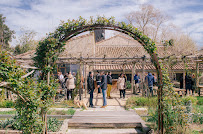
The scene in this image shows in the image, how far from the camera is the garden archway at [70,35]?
182 inches

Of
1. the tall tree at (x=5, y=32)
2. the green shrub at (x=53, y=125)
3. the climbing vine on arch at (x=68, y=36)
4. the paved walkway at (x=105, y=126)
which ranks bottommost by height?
the paved walkway at (x=105, y=126)

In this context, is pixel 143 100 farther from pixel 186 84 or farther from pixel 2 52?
pixel 2 52

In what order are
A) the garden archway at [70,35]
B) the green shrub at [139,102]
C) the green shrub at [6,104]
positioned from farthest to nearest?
the green shrub at [6,104] < the green shrub at [139,102] < the garden archway at [70,35]

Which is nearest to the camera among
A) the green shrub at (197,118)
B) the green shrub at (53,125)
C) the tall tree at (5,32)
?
the green shrub at (53,125)

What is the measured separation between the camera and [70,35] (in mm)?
4820

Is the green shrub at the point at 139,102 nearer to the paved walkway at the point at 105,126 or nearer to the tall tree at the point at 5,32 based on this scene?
the paved walkway at the point at 105,126

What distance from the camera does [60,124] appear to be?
5.54m

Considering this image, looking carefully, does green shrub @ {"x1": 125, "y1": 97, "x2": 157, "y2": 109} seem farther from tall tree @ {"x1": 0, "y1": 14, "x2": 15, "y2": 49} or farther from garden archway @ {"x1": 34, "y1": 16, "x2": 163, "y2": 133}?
tall tree @ {"x1": 0, "y1": 14, "x2": 15, "y2": 49}

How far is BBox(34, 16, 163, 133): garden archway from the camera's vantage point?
4.63 m

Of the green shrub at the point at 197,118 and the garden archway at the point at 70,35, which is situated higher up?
the garden archway at the point at 70,35

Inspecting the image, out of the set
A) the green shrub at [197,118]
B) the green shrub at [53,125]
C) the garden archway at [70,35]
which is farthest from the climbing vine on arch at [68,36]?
the green shrub at [197,118]

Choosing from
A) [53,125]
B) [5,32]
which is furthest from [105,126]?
[5,32]

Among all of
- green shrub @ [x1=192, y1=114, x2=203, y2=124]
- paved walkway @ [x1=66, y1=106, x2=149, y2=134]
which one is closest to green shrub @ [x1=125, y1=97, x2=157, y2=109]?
green shrub @ [x1=192, y1=114, x2=203, y2=124]

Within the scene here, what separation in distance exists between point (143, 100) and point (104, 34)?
2360 centimetres
